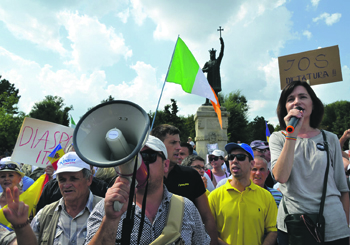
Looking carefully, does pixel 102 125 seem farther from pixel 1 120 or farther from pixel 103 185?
pixel 1 120

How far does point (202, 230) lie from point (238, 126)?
3228 centimetres

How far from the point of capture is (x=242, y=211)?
2.44 metres

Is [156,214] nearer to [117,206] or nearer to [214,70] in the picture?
[117,206]

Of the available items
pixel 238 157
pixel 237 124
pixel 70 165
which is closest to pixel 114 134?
pixel 70 165

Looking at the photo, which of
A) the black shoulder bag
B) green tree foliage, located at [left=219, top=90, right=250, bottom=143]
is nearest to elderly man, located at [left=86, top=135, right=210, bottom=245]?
the black shoulder bag

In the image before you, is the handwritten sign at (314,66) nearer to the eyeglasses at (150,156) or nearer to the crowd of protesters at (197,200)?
the crowd of protesters at (197,200)

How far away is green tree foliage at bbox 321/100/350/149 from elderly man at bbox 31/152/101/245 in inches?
1950

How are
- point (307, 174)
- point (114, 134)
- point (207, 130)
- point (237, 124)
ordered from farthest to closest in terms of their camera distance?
point (237, 124)
point (207, 130)
point (307, 174)
point (114, 134)

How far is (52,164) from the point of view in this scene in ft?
12.5

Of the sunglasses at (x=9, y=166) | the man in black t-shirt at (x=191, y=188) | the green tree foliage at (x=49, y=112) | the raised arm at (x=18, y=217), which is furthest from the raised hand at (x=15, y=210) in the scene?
the green tree foliage at (x=49, y=112)

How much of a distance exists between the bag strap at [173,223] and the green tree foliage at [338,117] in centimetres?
4964

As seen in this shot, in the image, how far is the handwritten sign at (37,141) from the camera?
13.2 feet

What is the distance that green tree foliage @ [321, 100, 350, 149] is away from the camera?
4512 centimetres

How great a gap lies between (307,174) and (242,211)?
849 millimetres
